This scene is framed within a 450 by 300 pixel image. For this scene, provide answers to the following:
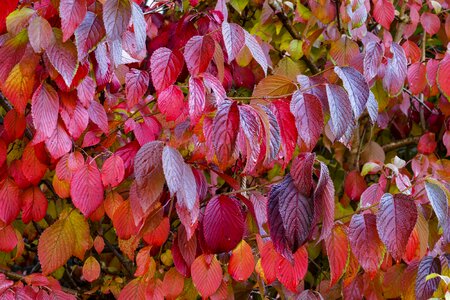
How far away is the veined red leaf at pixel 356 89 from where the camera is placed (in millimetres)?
886

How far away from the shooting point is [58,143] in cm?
108

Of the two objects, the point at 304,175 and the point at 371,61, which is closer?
the point at 304,175

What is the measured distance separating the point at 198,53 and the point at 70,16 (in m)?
0.21

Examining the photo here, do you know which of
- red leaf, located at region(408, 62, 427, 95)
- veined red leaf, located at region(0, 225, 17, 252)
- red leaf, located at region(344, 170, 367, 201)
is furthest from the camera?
red leaf, located at region(344, 170, 367, 201)

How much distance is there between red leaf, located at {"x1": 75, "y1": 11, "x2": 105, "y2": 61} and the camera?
93cm

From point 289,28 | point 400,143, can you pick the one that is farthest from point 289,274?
point 400,143

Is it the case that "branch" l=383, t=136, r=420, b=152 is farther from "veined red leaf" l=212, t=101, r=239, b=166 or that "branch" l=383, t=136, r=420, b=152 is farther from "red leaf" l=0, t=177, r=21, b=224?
"veined red leaf" l=212, t=101, r=239, b=166

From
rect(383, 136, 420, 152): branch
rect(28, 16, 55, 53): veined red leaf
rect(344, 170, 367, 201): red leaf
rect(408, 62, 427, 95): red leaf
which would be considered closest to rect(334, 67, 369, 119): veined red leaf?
rect(28, 16, 55, 53): veined red leaf

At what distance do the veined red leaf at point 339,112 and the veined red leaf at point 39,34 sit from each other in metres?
0.41

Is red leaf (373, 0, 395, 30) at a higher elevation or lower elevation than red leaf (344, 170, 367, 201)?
higher

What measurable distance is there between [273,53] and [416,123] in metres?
0.62

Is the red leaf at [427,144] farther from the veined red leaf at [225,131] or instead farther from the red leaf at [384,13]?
the veined red leaf at [225,131]

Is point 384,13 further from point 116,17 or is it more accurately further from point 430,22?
point 116,17

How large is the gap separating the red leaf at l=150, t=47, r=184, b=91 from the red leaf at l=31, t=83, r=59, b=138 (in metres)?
0.17
